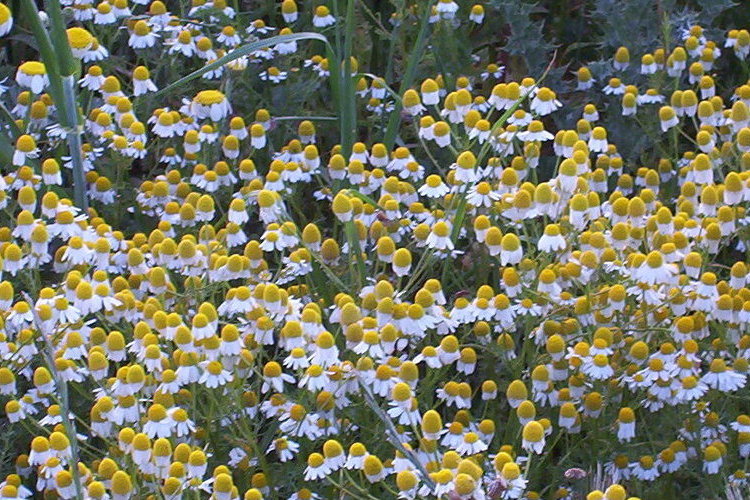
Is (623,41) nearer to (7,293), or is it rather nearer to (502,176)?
(502,176)

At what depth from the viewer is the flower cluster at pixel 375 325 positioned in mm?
2395

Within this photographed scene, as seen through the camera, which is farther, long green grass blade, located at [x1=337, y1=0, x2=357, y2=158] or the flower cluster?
long green grass blade, located at [x1=337, y1=0, x2=357, y2=158]

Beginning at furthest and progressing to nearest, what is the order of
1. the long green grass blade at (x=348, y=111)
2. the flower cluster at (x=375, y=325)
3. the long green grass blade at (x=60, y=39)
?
the long green grass blade at (x=348, y=111) < the long green grass blade at (x=60, y=39) < the flower cluster at (x=375, y=325)

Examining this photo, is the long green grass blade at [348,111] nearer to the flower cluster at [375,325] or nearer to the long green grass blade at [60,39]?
the flower cluster at [375,325]

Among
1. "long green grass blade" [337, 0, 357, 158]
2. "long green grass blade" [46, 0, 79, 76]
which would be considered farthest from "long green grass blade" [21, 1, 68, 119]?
"long green grass blade" [337, 0, 357, 158]

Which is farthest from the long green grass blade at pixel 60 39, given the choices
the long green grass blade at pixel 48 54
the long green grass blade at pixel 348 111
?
the long green grass blade at pixel 348 111

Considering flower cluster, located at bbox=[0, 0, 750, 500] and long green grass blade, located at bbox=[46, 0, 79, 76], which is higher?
long green grass blade, located at bbox=[46, 0, 79, 76]

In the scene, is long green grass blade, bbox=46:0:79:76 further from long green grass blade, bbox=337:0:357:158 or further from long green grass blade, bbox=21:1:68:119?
long green grass blade, bbox=337:0:357:158

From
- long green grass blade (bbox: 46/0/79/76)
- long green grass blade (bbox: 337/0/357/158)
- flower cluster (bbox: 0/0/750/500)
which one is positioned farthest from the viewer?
long green grass blade (bbox: 337/0/357/158)

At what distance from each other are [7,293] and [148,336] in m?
0.34

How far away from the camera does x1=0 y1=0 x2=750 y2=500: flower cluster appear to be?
2395mm

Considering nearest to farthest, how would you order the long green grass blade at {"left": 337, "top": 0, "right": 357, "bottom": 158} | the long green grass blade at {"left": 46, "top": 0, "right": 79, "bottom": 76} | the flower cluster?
the flower cluster → the long green grass blade at {"left": 46, "top": 0, "right": 79, "bottom": 76} → the long green grass blade at {"left": 337, "top": 0, "right": 357, "bottom": 158}

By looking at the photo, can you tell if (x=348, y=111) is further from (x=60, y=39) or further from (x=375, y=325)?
(x=375, y=325)

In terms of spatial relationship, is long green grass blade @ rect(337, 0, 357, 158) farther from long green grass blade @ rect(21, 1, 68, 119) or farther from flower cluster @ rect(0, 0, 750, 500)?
long green grass blade @ rect(21, 1, 68, 119)
